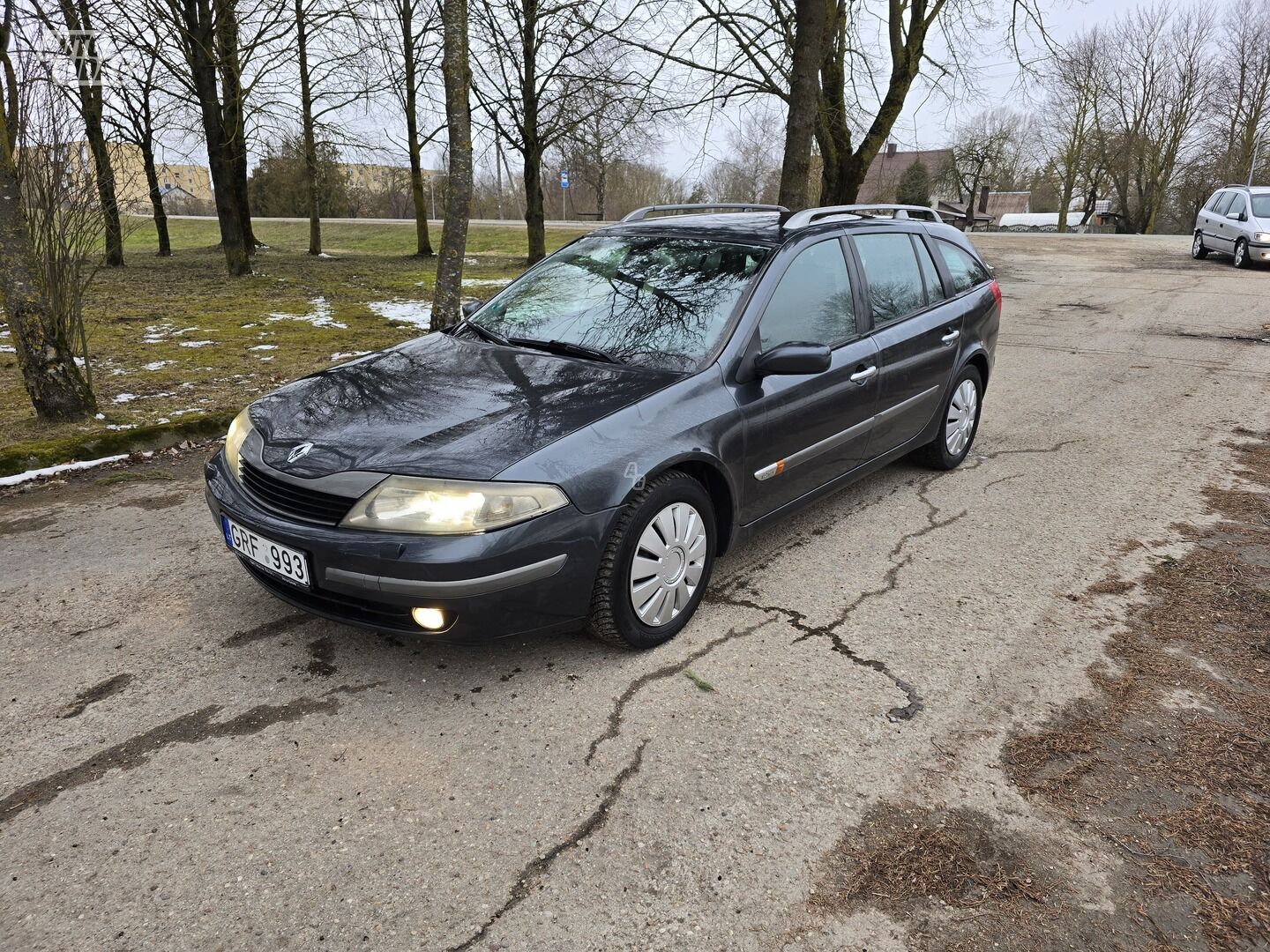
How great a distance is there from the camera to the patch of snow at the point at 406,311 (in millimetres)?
10665

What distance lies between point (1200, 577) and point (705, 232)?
113 inches

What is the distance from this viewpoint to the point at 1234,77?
46.5 metres

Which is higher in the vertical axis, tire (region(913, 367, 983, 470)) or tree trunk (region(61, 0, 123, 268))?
tree trunk (region(61, 0, 123, 268))

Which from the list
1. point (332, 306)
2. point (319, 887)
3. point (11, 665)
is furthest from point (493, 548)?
point (332, 306)

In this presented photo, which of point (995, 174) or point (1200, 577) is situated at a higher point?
point (995, 174)

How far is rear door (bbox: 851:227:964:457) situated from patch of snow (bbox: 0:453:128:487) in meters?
4.85

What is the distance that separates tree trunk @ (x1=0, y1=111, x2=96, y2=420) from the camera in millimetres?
5395

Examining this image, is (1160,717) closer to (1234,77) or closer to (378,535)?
(378,535)

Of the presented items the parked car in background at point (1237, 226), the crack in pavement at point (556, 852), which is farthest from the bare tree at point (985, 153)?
the crack in pavement at point (556, 852)

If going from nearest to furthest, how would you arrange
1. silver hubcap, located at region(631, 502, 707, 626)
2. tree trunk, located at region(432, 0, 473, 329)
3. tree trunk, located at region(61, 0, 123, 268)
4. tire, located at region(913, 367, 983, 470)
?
silver hubcap, located at region(631, 502, 707, 626) < tire, located at region(913, 367, 983, 470) < tree trunk, located at region(61, 0, 123, 268) < tree trunk, located at region(432, 0, 473, 329)

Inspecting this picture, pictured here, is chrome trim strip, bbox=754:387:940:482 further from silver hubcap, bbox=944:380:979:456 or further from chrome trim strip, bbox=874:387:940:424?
silver hubcap, bbox=944:380:979:456

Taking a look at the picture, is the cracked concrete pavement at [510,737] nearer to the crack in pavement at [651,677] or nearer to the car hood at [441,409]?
the crack in pavement at [651,677]

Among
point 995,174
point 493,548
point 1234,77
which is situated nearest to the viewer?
point 493,548

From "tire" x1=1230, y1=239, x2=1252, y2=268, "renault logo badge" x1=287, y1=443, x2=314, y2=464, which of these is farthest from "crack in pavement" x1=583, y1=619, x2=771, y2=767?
"tire" x1=1230, y1=239, x2=1252, y2=268
